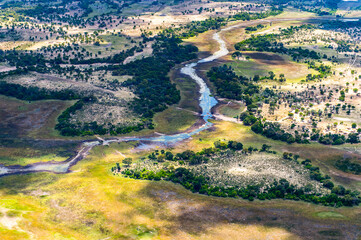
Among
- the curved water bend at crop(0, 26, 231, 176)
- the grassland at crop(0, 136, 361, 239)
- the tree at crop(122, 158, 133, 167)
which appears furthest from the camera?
the tree at crop(122, 158, 133, 167)

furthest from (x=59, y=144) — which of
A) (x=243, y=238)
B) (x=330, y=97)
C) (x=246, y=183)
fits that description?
(x=330, y=97)

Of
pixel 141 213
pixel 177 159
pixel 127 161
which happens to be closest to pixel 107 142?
pixel 127 161

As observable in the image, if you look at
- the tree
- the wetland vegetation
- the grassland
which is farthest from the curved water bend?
the tree

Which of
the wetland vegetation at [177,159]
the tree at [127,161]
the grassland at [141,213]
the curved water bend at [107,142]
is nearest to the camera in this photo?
the grassland at [141,213]

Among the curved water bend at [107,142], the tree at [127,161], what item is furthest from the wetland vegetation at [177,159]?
the curved water bend at [107,142]

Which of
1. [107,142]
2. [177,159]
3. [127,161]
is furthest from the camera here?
[107,142]

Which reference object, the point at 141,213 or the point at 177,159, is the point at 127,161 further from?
the point at 141,213

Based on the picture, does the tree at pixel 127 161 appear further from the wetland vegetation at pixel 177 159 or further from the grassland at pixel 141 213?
the grassland at pixel 141 213

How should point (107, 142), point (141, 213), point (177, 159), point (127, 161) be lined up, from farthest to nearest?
point (107, 142), point (177, 159), point (127, 161), point (141, 213)

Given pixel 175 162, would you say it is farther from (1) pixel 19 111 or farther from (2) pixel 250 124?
(1) pixel 19 111

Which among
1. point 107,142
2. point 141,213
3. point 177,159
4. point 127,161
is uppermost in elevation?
point 107,142

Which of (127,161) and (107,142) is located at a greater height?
(107,142)

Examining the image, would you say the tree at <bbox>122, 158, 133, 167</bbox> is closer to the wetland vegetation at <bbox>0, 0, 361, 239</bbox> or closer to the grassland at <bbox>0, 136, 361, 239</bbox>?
the wetland vegetation at <bbox>0, 0, 361, 239</bbox>
